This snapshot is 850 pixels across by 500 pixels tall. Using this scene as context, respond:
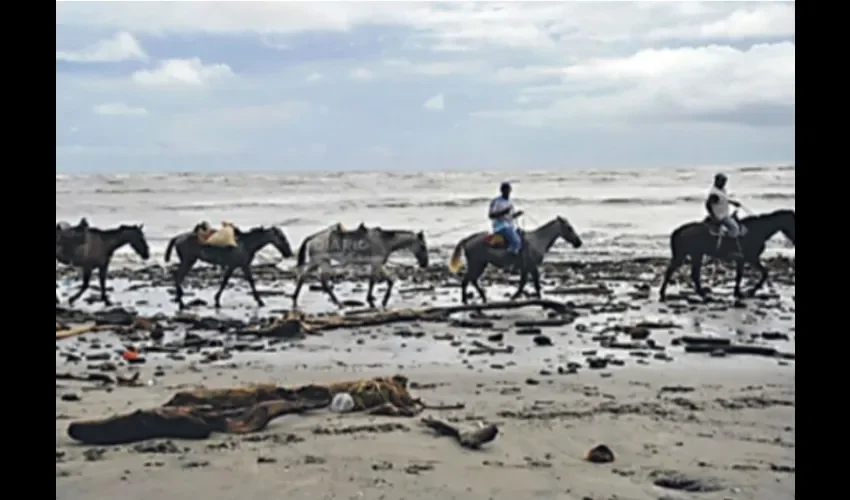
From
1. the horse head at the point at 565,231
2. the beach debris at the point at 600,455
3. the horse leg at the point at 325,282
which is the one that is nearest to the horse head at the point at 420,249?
the horse leg at the point at 325,282

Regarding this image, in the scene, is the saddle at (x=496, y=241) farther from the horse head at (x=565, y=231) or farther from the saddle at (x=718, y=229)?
the saddle at (x=718, y=229)

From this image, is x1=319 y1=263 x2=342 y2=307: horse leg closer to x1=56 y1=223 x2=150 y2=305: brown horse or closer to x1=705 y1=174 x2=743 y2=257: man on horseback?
x1=56 y1=223 x2=150 y2=305: brown horse

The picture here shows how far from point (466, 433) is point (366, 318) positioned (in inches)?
132

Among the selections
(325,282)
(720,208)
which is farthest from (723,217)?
(325,282)

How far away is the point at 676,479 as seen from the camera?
326 cm

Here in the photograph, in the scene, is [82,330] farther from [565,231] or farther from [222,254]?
[565,231]

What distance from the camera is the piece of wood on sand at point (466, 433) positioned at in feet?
12.0

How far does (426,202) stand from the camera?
69.1 feet

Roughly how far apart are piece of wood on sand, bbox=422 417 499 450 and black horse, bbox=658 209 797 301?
14.7 ft

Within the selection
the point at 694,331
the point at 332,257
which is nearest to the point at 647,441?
the point at 694,331

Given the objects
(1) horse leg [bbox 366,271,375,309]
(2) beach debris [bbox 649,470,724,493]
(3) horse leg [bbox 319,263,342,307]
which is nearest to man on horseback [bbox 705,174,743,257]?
(1) horse leg [bbox 366,271,375,309]

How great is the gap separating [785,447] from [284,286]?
6262mm

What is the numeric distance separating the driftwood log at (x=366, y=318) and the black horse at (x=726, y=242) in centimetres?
128
